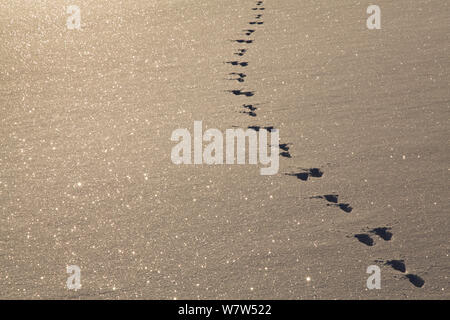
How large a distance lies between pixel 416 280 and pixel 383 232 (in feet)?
0.80

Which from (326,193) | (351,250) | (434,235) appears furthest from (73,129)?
(434,235)

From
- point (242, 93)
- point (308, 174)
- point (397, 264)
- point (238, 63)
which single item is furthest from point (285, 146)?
point (238, 63)

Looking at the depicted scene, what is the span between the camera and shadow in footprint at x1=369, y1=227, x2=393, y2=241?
185cm

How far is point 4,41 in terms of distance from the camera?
3.92m

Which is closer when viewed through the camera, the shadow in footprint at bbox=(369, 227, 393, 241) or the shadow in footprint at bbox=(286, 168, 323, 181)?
the shadow in footprint at bbox=(369, 227, 393, 241)

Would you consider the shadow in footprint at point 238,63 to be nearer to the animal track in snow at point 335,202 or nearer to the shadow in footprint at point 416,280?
the animal track in snow at point 335,202

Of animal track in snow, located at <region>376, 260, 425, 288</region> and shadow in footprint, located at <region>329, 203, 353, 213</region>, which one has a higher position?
shadow in footprint, located at <region>329, 203, 353, 213</region>

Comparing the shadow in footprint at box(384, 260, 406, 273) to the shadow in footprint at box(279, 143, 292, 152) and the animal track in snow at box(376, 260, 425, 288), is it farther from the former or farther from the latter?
the shadow in footprint at box(279, 143, 292, 152)

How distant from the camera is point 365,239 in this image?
1.85m

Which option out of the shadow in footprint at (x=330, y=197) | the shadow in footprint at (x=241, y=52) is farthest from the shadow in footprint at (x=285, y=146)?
the shadow in footprint at (x=241, y=52)

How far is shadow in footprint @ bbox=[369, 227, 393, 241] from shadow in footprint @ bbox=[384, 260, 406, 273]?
117 mm

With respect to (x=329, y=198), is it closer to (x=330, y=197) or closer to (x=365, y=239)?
(x=330, y=197)

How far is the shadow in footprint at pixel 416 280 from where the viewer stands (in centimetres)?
165

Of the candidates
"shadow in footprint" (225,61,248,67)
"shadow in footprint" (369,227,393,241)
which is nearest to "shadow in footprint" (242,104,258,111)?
"shadow in footprint" (225,61,248,67)
